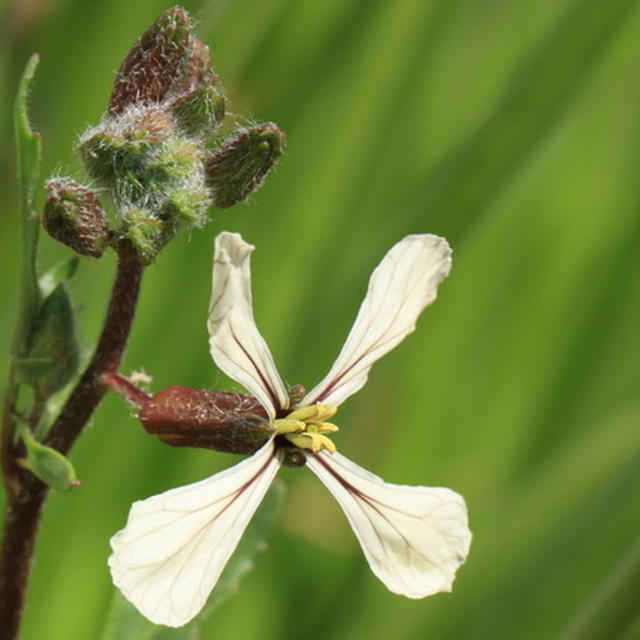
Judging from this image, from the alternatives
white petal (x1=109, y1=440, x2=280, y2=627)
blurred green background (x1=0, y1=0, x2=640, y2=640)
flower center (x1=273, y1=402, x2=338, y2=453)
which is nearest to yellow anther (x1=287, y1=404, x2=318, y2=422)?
flower center (x1=273, y1=402, x2=338, y2=453)

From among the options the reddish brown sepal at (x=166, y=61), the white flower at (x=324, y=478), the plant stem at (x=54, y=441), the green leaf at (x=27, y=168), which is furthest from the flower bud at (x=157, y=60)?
the white flower at (x=324, y=478)

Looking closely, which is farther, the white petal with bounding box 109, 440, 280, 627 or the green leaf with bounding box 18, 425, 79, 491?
the green leaf with bounding box 18, 425, 79, 491

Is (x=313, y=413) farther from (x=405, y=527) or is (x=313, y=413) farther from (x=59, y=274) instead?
(x=59, y=274)

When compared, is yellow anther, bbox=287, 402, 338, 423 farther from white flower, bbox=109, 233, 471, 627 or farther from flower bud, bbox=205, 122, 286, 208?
flower bud, bbox=205, 122, 286, 208

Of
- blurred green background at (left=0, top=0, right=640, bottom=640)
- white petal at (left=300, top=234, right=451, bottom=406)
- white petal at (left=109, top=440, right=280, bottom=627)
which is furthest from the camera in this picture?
blurred green background at (left=0, top=0, right=640, bottom=640)

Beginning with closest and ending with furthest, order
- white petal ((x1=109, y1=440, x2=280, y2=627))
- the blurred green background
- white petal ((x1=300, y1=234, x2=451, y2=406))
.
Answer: white petal ((x1=109, y1=440, x2=280, y2=627)) → white petal ((x1=300, y1=234, x2=451, y2=406)) → the blurred green background

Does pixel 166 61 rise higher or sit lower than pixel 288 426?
higher

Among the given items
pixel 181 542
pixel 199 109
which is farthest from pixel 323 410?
pixel 199 109

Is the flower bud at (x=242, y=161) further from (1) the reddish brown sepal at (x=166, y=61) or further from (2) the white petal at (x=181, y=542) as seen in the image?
(2) the white petal at (x=181, y=542)
